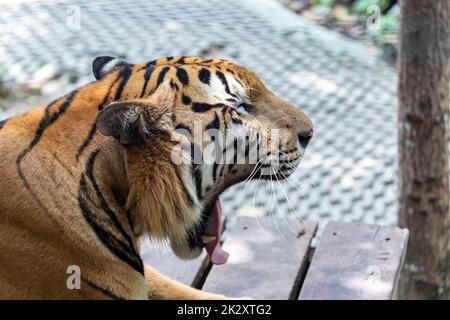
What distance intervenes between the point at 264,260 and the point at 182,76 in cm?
97

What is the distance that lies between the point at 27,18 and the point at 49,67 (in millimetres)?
471

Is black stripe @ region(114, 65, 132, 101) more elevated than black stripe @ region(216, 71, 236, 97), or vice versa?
black stripe @ region(216, 71, 236, 97)

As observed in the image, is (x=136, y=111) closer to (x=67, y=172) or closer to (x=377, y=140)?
(x=67, y=172)

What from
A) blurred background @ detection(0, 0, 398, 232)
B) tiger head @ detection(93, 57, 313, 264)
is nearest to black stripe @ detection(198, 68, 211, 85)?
tiger head @ detection(93, 57, 313, 264)

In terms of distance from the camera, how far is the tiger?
1785 millimetres

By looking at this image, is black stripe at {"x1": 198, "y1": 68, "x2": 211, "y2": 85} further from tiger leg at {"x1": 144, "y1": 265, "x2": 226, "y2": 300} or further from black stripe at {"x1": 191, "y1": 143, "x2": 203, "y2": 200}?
tiger leg at {"x1": 144, "y1": 265, "x2": 226, "y2": 300}

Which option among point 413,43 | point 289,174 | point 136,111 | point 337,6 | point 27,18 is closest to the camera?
point 136,111

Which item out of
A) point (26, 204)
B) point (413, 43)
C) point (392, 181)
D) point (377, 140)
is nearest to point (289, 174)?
point (26, 204)

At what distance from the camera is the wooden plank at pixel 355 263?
246 centimetres

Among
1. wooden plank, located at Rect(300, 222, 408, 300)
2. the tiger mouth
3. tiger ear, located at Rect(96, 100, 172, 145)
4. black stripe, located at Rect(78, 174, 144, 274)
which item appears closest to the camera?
tiger ear, located at Rect(96, 100, 172, 145)

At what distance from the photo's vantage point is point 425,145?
330 centimetres

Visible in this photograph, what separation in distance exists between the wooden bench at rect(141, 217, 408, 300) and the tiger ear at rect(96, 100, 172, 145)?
0.79 m

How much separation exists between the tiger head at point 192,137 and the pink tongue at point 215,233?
4 cm
